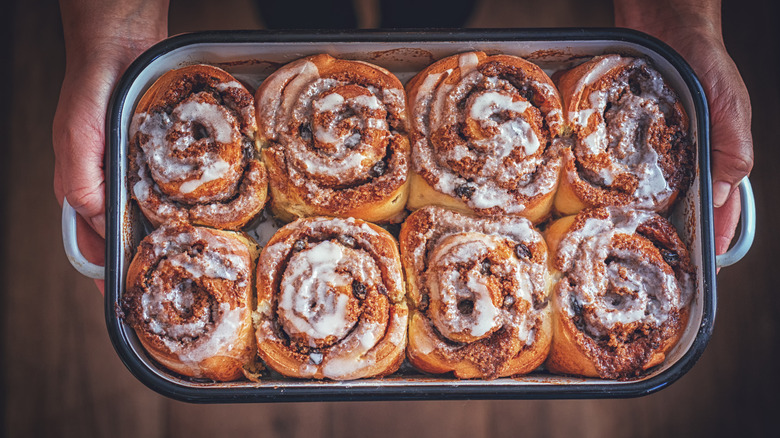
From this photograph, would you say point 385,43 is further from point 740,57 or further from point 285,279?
point 740,57

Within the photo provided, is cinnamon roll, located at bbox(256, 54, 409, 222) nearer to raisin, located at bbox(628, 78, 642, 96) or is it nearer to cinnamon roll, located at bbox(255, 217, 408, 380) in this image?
cinnamon roll, located at bbox(255, 217, 408, 380)

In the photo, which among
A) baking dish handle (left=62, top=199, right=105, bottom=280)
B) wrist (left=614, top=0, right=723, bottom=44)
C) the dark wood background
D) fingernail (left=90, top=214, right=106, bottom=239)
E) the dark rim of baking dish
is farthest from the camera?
the dark wood background

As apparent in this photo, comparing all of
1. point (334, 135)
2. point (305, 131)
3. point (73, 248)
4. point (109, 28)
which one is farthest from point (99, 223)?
point (334, 135)

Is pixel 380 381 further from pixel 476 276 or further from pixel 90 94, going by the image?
pixel 90 94

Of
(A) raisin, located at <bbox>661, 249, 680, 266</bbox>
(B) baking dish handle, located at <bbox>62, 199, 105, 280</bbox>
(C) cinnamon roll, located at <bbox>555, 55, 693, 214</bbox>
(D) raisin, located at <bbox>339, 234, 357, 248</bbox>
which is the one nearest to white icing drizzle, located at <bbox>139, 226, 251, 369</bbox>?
(B) baking dish handle, located at <bbox>62, 199, 105, 280</bbox>

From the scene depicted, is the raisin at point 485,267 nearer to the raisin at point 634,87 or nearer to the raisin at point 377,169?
the raisin at point 377,169

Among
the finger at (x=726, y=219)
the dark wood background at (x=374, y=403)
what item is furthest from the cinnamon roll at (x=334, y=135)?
the dark wood background at (x=374, y=403)
